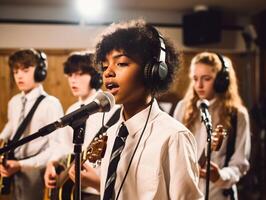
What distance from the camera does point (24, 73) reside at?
2.39 m

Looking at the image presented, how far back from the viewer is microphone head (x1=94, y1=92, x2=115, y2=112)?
3.70ft

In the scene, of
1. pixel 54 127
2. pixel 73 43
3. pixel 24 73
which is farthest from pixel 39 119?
pixel 73 43

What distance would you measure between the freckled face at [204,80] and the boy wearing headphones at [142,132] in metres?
0.81

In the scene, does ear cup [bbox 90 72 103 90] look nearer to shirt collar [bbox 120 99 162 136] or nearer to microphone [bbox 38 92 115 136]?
shirt collar [bbox 120 99 162 136]

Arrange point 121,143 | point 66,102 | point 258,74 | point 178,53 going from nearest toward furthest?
point 121,143, point 178,53, point 66,102, point 258,74

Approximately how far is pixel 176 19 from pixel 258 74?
1.15 metres

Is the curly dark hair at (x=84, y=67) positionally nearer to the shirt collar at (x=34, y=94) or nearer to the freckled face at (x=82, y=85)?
the freckled face at (x=82, y=85)

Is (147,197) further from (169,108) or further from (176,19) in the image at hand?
(176,19)

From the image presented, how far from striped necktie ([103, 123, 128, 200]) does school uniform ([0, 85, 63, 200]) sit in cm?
112

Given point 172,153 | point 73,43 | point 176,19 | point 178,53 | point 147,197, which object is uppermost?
point 176,19

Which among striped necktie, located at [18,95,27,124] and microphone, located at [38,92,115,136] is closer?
microphone, located at [38,92,115,136]

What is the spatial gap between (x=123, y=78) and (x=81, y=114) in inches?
7.4

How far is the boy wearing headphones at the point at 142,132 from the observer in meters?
1.13

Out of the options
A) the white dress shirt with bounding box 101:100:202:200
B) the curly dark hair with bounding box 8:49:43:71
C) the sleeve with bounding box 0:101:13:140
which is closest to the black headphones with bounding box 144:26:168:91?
the white dress shirt with bounding box 101:100:202:200
